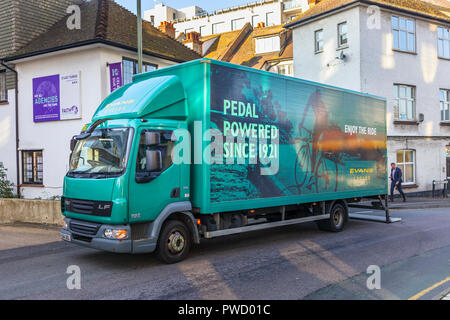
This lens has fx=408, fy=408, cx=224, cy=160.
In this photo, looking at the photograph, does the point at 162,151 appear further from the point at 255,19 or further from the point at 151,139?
the point at 255,19

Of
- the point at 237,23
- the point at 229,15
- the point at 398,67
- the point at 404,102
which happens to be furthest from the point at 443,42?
the point at 229,15

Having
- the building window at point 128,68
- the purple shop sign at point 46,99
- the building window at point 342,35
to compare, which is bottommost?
the purple shop sign at point 46,99

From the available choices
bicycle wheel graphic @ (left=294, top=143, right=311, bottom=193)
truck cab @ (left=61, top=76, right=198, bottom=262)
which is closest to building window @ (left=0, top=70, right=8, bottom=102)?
truck cab @ (left=61, top=76, right=198, bottom=262)

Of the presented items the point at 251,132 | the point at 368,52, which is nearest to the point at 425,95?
the point at 368,52

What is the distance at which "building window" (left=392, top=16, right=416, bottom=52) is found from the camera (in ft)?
73.3

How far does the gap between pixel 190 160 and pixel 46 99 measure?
444 inches

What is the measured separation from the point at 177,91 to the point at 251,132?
1.70m

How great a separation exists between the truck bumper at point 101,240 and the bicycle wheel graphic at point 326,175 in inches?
184

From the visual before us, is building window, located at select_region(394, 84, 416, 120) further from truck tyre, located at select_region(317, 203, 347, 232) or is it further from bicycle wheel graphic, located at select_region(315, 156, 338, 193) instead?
bicycle wheel graphic, located at select_region(315, 156, 338, 193)

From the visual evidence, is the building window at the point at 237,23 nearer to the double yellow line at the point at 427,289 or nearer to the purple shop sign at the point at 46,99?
the purple shop sign at the point at 46,99

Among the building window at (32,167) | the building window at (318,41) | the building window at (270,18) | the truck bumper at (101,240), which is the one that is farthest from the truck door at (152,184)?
the building window at (270,18)

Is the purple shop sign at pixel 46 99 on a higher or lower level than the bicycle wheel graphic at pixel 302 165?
higher

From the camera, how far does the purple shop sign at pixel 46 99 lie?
1616 cm
